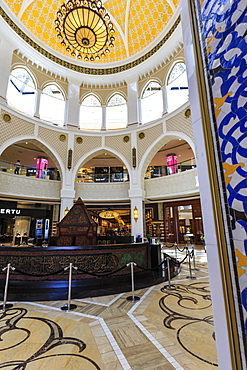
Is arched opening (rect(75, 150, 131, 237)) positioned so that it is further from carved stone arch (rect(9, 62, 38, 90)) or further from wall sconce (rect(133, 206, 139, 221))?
carved stone arch (rect(9, 62, 38, 90))

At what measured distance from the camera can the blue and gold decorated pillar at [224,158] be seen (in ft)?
2.68

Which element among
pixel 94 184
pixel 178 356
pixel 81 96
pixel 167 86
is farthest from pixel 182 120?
pixel 178 356

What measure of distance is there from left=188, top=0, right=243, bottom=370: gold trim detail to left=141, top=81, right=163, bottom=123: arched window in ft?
38.0

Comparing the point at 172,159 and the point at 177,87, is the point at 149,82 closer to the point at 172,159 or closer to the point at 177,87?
the point at 177,87

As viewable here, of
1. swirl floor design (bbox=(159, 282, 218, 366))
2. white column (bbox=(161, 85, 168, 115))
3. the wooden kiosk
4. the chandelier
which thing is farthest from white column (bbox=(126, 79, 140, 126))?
swirl floor design (bbox=(159, 282, 218, 366))

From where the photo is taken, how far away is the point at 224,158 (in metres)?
0.94

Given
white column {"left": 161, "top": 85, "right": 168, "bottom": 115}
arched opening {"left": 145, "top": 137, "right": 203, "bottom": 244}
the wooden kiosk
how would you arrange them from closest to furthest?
1. the wooden kiosk
2. white column {"left": 161, "top": 85, "right": 168, "bottom": 115}
3. arched opening {"left": 145, "top": 137, "right": 203, "bottom": 244}

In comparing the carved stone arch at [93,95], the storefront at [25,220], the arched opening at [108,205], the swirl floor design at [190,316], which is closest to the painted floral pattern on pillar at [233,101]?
the swirl floor design at [190,316]

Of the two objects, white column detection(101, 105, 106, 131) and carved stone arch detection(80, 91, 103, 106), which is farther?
carved stone arch detection(80, 91, 103, 106)

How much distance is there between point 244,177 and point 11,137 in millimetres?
11609

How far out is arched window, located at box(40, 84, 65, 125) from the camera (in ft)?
39.8

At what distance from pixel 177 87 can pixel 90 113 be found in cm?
626

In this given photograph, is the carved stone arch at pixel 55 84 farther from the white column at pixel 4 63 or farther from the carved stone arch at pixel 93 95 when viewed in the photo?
the white column at pixel 4 63

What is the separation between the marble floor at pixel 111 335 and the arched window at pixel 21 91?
441 inches
